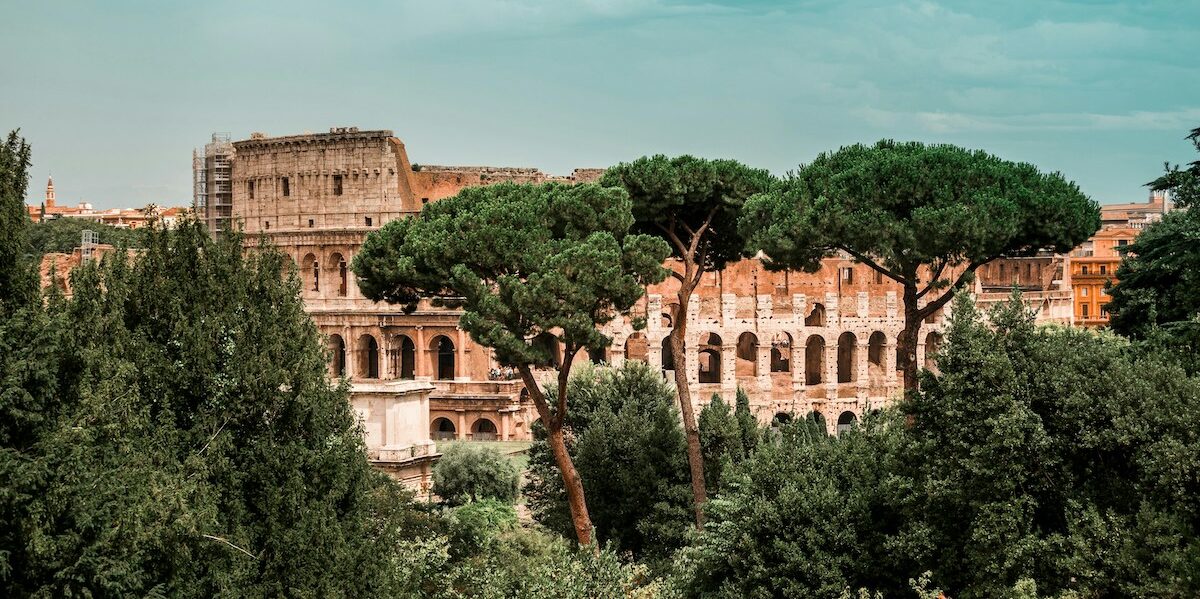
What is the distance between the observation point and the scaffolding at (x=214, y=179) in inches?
1892

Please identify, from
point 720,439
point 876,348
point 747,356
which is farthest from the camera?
point 747,356

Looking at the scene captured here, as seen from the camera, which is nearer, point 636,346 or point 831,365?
point 831,365

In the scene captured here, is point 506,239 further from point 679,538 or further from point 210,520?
point 210,520

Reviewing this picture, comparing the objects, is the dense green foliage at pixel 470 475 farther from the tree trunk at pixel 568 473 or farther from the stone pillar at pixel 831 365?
the stone pillar at pixel 831 365

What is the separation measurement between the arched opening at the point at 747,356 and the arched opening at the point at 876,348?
363 cm

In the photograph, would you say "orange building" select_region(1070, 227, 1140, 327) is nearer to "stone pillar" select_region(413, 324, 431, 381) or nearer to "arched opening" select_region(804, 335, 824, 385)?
"arched opening" select_region(804, 335, 824, 385)

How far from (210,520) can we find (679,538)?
9.30 metres

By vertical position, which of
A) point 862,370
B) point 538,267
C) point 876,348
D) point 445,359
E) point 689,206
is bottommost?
point 862,370

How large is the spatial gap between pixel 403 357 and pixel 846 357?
48.1 ft

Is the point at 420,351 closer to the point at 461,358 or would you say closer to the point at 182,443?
the point at 461,358

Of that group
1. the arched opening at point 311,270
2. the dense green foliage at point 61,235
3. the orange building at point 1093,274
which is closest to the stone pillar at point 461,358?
the arched opening at point 311,270

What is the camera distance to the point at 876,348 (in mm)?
42188

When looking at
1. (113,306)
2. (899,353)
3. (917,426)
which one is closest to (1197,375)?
(917,426)

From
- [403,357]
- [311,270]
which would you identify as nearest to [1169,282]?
[403,357]
